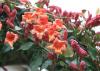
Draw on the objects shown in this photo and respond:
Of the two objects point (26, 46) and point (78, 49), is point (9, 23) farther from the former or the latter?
point (78, 49)

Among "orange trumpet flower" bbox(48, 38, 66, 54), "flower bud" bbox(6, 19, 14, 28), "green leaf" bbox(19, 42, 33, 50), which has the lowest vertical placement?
"green leaf" bbox(19, 42, 33, 50)

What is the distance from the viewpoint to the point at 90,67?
2.57 ft

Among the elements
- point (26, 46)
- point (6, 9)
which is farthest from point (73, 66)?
point (6, 9)

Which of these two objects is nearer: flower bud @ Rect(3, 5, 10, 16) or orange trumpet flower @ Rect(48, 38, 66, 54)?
orange trumpet flower @ Rect(48, 38, 66, 54)

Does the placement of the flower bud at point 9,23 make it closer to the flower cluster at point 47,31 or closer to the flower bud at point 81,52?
the flower cluster at point 47,31

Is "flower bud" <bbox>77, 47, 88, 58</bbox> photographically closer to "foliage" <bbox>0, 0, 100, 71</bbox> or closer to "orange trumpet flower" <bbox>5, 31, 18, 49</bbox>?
"foliage" <bbox>0, 0, 100, 71</bbox>

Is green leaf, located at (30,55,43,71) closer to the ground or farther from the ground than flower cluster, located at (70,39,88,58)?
closer to the ground

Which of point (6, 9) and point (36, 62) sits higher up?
point (6, 9)

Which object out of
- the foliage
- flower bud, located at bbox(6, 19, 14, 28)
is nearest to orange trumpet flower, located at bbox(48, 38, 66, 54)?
the foliage

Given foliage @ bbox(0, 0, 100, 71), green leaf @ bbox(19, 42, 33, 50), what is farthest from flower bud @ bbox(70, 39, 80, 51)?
green leaf @ bbox(19, 42, 33, 50)

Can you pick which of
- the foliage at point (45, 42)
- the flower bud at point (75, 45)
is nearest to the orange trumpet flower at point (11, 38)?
the foliage at point (45, 42)

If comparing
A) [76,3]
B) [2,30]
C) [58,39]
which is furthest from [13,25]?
[76,3]

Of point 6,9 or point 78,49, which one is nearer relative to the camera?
point 78,49

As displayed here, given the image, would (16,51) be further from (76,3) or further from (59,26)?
(76,3)
